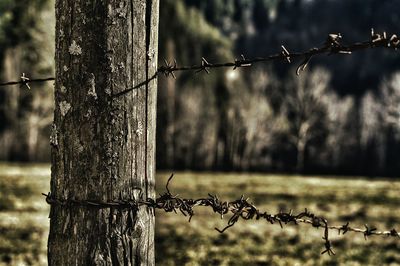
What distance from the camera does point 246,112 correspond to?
155ft

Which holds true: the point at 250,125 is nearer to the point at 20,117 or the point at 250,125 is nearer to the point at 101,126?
the point at 20,117

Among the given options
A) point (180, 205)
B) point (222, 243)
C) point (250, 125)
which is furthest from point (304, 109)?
point (180, 205)

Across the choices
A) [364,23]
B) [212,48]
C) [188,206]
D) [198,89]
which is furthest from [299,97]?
[188,206]

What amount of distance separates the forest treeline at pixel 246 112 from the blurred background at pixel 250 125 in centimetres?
13

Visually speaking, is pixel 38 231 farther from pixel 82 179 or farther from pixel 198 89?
pixel 198 89

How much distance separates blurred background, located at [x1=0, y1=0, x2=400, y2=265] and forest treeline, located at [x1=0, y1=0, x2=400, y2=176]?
0.13m

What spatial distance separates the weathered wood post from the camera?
2113 millimetres

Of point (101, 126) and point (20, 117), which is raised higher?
point (20, 117)

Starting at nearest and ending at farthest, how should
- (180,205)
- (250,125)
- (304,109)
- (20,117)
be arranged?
(180,205), (20,117), (250,125), (304,109)

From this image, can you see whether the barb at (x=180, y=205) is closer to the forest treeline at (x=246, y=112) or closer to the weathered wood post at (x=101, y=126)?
the weathered wood post at (x=101, y=126)

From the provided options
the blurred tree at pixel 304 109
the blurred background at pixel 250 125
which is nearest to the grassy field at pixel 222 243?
the blurred background at pixel 250 125

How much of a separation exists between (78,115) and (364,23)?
83201 millimetres

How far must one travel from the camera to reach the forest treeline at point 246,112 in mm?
35125

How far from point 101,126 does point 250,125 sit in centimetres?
4592
